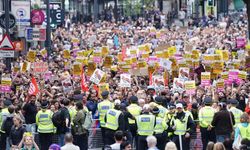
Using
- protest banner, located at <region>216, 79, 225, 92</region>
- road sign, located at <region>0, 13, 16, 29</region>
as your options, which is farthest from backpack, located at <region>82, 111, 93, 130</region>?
road sign, located at <region>0, 13, 16, 29</region>

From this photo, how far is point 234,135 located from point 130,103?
384cm

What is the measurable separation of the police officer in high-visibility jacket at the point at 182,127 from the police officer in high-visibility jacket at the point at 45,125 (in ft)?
8.50

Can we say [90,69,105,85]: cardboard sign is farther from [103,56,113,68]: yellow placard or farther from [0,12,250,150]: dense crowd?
[103,56,113,68]: yellow placard

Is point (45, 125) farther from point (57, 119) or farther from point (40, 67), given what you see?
point (40, 67)

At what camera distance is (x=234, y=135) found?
23750 millimetres

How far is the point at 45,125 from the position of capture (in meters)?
26.5

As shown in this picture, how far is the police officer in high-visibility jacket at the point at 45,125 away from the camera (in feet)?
86.7

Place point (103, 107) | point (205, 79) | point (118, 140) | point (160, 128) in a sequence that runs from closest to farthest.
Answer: point (118, 140)
point (160, 128)
point (103, 107)
point (205, 79)

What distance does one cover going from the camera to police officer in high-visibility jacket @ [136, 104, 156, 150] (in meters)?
25.3

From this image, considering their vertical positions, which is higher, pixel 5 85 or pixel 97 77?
pixel 97 77

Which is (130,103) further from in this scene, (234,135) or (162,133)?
(234,135)

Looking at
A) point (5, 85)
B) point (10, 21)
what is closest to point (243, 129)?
point (5, 85)

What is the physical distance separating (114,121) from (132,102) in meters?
0.81

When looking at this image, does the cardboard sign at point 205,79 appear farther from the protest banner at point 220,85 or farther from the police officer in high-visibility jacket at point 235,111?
the police officer in high-visibility jacket at point 235,111
